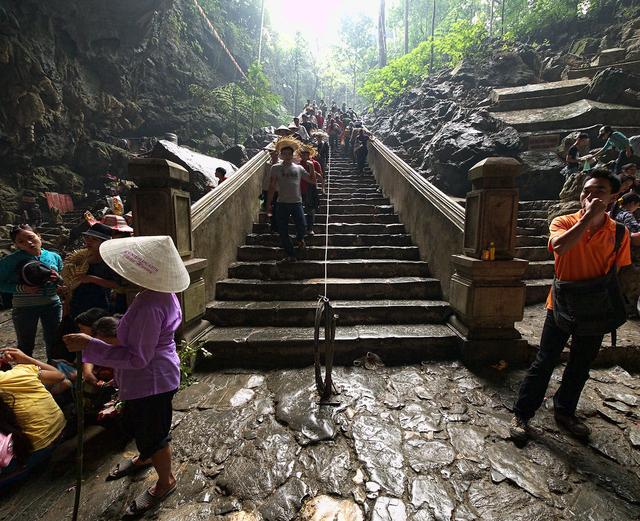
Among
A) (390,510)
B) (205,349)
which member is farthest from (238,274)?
(390,510)

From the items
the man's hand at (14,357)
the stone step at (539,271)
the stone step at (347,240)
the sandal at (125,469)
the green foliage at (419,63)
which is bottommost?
the sandal at (125,469)

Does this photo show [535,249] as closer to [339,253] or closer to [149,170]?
[339,253]

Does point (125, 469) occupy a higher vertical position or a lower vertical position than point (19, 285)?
lower

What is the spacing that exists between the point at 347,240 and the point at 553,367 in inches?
151

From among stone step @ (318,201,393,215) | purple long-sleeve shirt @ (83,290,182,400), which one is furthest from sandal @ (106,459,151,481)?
stone step @ (318,201,393,215)

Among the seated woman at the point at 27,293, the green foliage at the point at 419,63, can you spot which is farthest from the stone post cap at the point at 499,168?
the green foliage at the point at 419,63

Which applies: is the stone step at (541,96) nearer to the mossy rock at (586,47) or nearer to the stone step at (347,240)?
the mossy rock at (586,47)

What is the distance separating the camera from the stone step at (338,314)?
3.99 m

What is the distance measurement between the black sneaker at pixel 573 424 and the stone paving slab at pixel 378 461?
0.06 meters

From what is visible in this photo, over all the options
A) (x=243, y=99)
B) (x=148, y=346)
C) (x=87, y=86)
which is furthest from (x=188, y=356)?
(x=243, y=99)

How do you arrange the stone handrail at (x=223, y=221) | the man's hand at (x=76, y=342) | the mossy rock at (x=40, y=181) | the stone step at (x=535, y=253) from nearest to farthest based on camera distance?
the man's hand at (x=76, y=342) < the stone handrail at (x=223, y=221) < the stone step at (x=535, y=253) < the mossy rock at (x=40, y=181)

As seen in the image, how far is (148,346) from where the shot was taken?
159cm

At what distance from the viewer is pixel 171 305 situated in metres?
1.70

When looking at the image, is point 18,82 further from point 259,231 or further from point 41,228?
point 259,231
